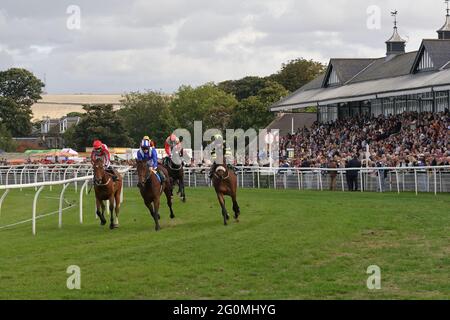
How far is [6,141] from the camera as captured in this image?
8400 centimetres

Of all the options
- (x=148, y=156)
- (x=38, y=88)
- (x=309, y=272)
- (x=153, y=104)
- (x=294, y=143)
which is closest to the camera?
(x=309, y=272)

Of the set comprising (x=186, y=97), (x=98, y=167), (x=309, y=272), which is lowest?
(x=309, y=272)

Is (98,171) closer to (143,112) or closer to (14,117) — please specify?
(143,112)

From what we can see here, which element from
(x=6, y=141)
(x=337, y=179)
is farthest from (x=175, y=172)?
(x=6, y=141)

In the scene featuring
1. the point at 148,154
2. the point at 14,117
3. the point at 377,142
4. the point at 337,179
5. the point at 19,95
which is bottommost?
the point at 337,179

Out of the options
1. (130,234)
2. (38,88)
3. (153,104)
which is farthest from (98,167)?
(38,88)

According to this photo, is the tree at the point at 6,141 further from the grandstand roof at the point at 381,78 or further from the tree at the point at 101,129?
the grandstand roof at the point at 381,78

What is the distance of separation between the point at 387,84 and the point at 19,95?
69.9 metres

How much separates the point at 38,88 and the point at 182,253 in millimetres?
94497

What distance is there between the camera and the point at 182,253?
11945 mm

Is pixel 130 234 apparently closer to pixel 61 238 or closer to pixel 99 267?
pixel 61 238

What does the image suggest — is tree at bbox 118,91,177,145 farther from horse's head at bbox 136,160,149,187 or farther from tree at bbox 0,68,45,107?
horse's head at bbox 136,160,149,187

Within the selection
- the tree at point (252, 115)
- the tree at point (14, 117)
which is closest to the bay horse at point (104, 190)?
the tree at point (252, 115)

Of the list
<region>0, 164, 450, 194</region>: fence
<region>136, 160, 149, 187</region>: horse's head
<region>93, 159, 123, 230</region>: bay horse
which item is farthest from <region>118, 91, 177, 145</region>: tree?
<region>136, 160, 149, 187</region>: horse's head
